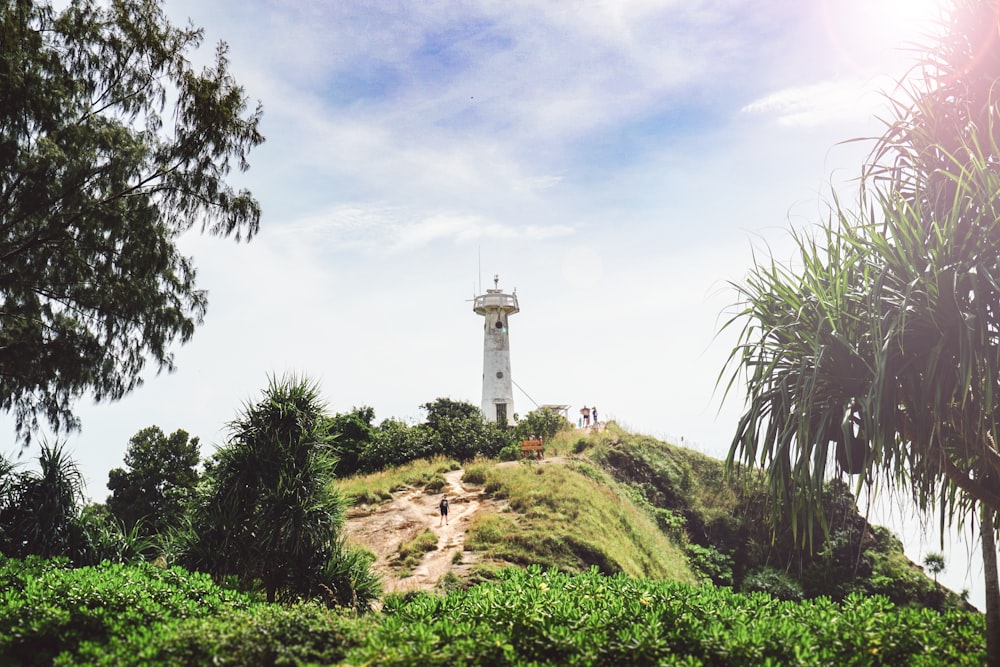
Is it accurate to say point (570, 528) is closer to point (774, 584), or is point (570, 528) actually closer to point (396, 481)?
point (396, 481)

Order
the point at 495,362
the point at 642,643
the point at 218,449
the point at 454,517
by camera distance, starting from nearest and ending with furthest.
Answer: the point at 642,643 → the point at 218,449 → the point at 454,517 → the point at 495,362

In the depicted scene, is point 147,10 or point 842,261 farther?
point 147,10

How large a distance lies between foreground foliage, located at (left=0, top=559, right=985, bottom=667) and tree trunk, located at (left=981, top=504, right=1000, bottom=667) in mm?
124

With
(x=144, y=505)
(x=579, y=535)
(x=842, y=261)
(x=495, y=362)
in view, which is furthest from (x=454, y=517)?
(x=495, y=362)

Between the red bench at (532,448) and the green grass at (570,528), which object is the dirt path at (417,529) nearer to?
the green grass at (570,528)

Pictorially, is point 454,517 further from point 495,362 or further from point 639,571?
point 495,362

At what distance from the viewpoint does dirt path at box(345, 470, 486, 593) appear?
14.9 m

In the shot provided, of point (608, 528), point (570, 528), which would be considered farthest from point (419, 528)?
point (608, 528)

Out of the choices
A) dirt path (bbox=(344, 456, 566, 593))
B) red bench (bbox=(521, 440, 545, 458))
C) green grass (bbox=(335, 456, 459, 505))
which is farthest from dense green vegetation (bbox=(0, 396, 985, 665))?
red bench (bbox=(521, 440, 545, 458))

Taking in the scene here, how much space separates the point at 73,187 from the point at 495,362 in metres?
29.4

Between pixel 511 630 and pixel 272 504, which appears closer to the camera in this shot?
pixel 511 630

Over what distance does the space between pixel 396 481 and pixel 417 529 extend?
5388 mm

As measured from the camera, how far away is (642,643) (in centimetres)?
579

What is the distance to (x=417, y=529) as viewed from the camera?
61.0 feet
